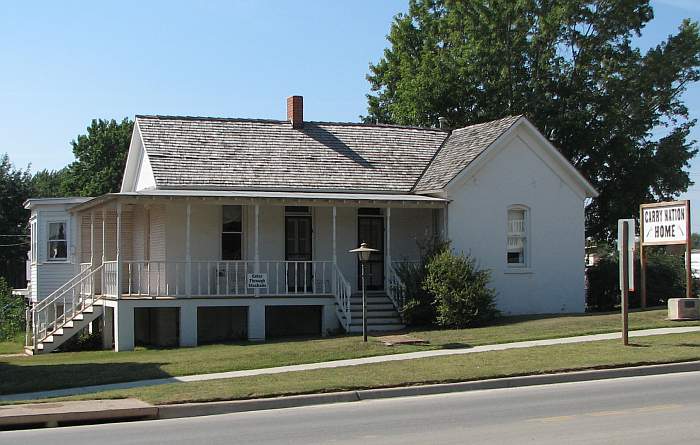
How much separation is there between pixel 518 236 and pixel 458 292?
467 centimetres

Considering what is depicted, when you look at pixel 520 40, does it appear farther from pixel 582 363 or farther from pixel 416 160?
pixel 582 363

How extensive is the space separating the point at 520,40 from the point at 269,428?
98.8 feet

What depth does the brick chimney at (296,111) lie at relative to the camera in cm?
3002

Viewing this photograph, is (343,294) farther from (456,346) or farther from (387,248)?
(456,346)

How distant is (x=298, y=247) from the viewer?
88.6ft

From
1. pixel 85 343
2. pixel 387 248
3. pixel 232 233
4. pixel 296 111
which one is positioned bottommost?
pixel 85 343

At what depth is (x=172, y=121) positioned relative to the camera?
28.4m

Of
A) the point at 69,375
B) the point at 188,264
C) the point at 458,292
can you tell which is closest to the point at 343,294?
the point at 458,292

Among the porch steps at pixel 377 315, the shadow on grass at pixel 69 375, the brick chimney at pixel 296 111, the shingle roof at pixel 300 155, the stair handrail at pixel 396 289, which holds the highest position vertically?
the brick chimney at pixel 296 111

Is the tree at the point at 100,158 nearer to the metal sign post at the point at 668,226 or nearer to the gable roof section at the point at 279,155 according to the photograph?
the gable roof section at the point at 279,155

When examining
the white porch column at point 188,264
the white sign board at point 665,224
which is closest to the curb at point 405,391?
the white sign board at point 665,224

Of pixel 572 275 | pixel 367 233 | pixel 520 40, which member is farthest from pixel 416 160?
pixel 520 40

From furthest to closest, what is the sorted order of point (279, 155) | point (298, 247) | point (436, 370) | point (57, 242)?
1. point (57, 242)
2. point (279, 155)
3. point (298, 247)
4. point (436, 370)

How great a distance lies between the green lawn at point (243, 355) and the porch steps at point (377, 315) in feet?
4.42
